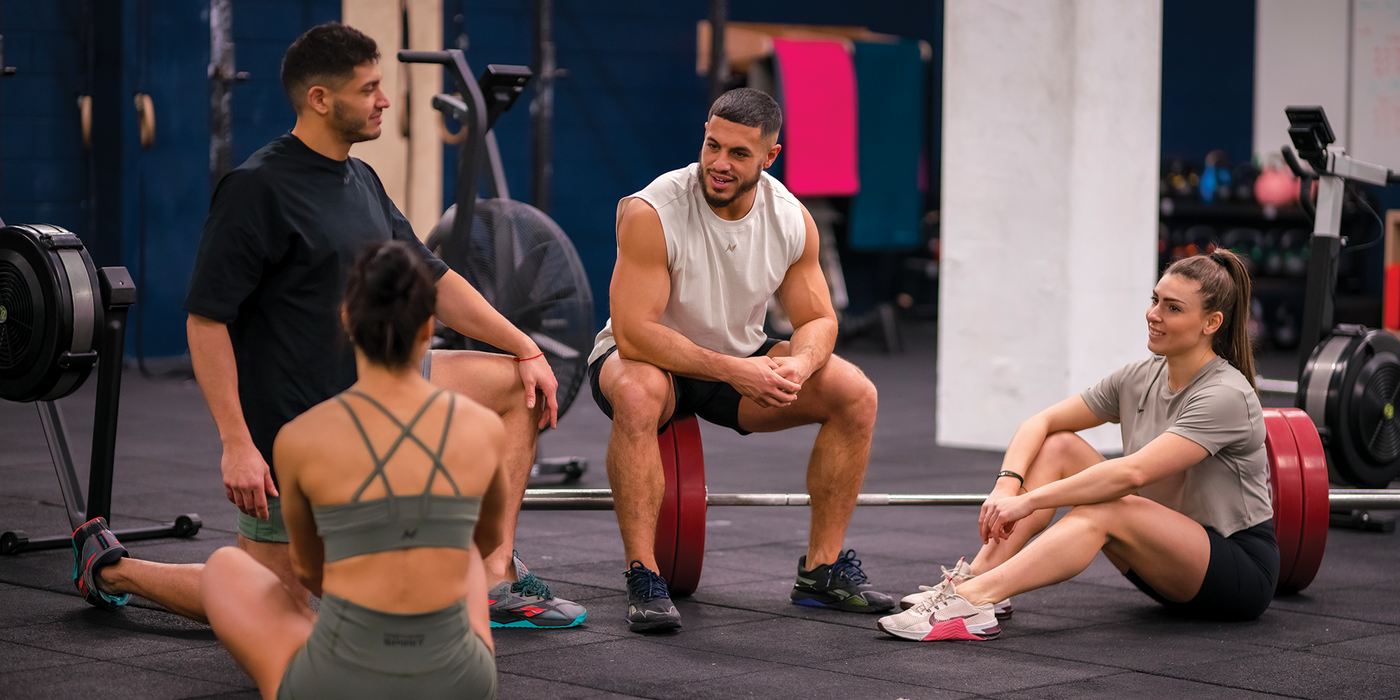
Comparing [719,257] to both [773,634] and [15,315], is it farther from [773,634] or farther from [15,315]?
[15,315]

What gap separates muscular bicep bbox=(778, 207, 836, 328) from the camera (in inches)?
128

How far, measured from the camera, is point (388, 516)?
1814 millimetres

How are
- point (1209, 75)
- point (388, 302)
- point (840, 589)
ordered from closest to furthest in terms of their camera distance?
point (388, 302) < point (840, 589) < point (1209, 75)

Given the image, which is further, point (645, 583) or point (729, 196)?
point (729, 196)

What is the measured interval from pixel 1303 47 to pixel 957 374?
5.16 meters

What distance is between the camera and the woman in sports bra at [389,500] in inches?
71.2

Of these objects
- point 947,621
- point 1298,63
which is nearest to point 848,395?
point 947,621

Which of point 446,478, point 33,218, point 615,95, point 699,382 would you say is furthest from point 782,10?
point 446,478

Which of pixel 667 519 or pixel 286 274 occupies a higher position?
pixel 286 274

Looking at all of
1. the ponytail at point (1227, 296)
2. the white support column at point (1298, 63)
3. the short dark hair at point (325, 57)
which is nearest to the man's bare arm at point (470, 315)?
the short dark hair at point (325, 57)

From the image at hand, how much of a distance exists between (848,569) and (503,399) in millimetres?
828

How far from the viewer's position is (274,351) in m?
2.54

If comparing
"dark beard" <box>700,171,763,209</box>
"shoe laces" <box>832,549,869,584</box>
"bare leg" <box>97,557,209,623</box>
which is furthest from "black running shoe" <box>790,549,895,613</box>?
"bare leg" <box>97,557,209,623</box>

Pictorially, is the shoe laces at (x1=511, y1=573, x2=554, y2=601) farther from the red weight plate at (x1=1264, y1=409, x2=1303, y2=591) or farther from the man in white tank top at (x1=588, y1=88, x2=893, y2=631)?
the red weight plate at (x1=1264, y1=409, x2=1303, y2=591)
